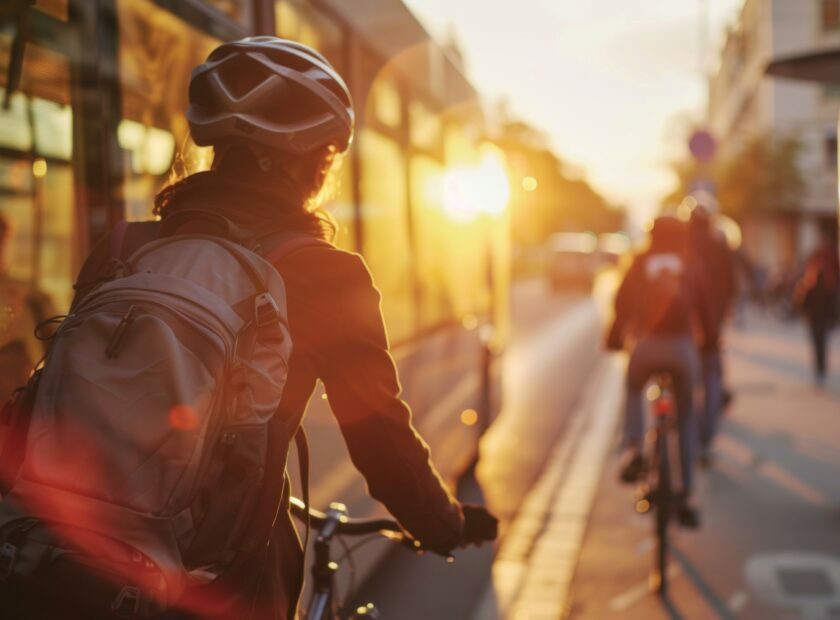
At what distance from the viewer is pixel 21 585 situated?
1.47 meters

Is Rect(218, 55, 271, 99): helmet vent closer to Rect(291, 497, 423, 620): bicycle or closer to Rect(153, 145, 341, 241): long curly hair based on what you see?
Rect(153, 145, 341, 241): long curly hair

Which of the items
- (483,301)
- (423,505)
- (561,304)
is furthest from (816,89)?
(423,505)

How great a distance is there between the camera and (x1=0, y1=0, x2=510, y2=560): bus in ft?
9.86

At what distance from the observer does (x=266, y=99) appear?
1991 millimetres

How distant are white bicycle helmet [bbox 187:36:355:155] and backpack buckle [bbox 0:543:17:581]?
2.63 ft

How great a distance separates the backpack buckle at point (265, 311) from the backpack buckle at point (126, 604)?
444 mm

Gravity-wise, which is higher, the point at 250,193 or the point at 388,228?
the point at 250,193

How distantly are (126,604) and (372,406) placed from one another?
1.98ft

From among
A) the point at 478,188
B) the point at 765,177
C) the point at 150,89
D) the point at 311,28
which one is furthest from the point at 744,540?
the point at 765,177

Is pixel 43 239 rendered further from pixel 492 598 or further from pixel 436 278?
pixel 436 278

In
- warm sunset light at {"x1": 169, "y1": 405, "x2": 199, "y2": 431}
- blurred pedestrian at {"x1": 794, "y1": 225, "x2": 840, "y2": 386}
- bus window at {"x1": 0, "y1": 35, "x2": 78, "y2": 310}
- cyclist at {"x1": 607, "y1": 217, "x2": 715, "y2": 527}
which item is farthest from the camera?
blurred pedestrian at {"x1": 794, "y1": 225, "x2": 840, "y2": 386}

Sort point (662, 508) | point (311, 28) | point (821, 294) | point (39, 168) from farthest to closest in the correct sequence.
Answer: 1. point (821, 294)
2. point (662, 508)
3. point (311, 28)
4. point (39, 168)

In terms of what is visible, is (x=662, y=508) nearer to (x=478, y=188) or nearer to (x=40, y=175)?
(x=40, y=175)

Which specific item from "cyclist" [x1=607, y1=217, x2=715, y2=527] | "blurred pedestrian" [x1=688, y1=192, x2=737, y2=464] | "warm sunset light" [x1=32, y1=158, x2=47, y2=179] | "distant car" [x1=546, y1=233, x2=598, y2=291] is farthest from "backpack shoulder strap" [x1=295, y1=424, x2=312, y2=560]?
"distant car" [x1=546, y1=233, x2=598, y2=291]
